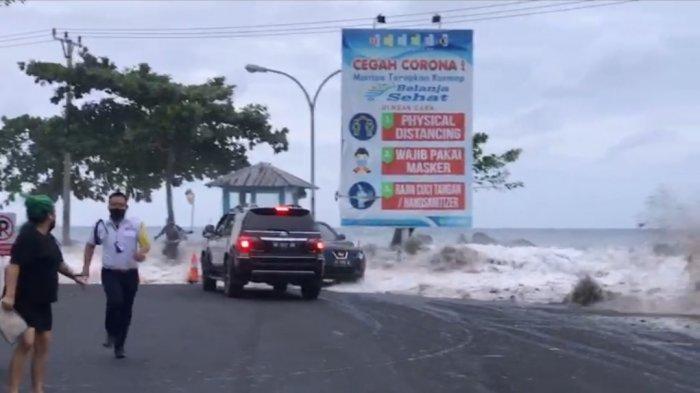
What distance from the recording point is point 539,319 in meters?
23.5

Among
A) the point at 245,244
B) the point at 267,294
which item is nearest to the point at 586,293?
the point at 267,294

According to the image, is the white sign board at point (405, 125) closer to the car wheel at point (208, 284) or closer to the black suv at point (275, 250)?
the car wheel at point (208, 284)

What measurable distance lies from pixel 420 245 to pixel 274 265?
758 inches

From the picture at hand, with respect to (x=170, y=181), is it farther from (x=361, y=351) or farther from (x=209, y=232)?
(x=361, y=351)

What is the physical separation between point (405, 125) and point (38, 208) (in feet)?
93.0

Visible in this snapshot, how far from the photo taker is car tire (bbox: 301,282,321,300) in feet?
91.3

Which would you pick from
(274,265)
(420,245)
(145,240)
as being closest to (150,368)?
(145,240)

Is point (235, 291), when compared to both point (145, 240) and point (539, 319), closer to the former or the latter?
point (539, 319)

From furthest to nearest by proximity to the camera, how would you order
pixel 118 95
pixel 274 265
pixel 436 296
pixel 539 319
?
pixel 118 95, pixel 436 296, pixel 274 265, pixel 539 319

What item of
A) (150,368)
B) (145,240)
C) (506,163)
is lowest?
(150,368)

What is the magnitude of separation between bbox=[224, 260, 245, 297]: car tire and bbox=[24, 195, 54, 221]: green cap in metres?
15.3

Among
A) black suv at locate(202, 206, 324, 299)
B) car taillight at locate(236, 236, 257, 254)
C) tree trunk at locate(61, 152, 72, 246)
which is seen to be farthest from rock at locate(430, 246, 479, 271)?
tree trunk at locate(61, 152, 72, 246)

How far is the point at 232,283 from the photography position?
27.8 meters

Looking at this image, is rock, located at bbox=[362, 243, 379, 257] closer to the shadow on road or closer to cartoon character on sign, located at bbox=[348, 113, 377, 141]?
cartoon character on sign, located at bbox=[348, 113, 377, 141]
